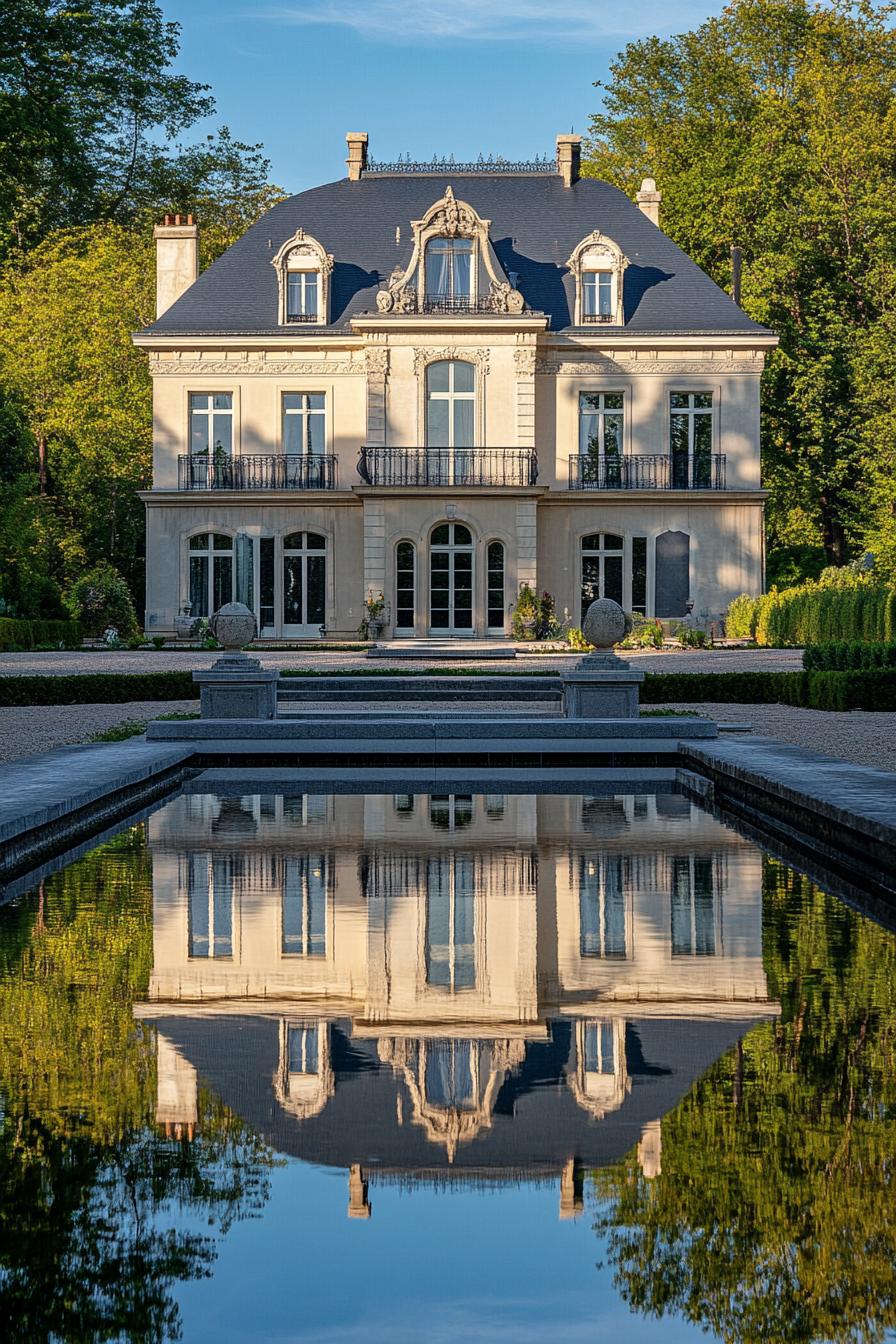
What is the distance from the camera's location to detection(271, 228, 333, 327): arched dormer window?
40.4m

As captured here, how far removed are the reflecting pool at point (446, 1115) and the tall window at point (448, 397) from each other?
3131 centimetres

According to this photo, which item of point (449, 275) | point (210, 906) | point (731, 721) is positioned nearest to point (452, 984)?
point (210, 906)

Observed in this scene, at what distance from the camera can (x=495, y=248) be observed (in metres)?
41.4

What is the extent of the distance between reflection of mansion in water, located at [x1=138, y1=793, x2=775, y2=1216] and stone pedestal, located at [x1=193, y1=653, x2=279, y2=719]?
7.84 m

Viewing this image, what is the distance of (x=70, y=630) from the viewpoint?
3516cm

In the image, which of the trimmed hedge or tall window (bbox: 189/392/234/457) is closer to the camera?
the trimmed hedge

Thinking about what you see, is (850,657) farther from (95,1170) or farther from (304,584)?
(95,1170)

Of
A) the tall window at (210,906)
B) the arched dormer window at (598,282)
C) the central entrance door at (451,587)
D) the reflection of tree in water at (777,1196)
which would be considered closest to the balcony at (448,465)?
the central entrance door at (451,587)

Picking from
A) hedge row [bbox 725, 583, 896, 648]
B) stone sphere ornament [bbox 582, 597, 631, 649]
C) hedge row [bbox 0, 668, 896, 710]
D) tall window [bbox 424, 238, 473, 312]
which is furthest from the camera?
tall window [bbox 424, 238, 473, 312]

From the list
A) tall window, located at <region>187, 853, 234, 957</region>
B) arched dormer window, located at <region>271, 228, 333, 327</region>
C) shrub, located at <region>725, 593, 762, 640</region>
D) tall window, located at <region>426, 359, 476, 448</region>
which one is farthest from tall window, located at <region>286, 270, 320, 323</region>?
tall window, located at <region>187, 853, 234, 957</region>

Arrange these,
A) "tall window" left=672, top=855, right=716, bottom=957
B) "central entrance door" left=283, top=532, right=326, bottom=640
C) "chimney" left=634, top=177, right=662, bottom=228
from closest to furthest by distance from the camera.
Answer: "tall window" left=672, top=855, right=716, bottom=957, "central entrance door" left=283, top=532, right=326, bottom=640, "chimney" left=634, top=177, right=662, bottom=228

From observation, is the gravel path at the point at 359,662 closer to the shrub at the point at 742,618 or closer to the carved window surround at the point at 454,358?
the shrub at the point at 742,618

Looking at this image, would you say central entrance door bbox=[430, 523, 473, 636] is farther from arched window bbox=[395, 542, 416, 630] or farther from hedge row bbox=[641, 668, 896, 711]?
hedge row bbox=[641, 668, 896, 711]

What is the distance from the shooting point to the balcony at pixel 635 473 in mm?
40281
